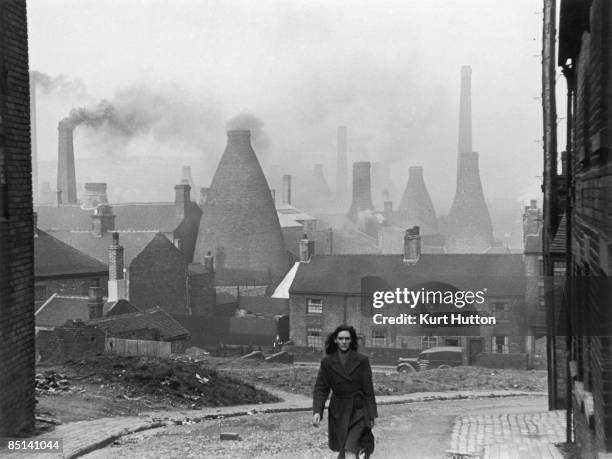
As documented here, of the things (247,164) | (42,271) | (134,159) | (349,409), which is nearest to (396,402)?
(349,409)

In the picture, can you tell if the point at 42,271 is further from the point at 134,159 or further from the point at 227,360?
the point at 134,159

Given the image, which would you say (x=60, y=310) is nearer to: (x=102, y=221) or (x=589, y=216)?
(x=102, y=221)

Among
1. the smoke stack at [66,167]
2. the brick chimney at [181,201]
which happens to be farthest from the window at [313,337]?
the smoke stack at [66,167]

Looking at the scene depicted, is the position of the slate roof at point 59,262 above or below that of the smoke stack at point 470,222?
below

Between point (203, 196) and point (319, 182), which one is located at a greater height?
point (319, 182)

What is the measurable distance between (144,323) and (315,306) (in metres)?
12.9

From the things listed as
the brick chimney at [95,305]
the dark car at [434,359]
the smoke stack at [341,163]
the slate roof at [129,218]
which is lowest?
the dark car at [434,359]

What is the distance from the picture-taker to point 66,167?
6594cm

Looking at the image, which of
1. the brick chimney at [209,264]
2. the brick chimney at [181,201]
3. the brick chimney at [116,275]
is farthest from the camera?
the brick chimney at [181,201]

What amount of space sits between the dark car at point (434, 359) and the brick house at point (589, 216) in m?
21.8

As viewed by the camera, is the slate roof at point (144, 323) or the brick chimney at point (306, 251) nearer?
the slate roof at point (144, 323)

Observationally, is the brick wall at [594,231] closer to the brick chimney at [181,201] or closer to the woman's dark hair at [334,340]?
the woman's dark hair at [334,340]

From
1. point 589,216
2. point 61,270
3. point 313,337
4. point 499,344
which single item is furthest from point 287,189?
point 589,216

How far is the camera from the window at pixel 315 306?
41250 millimetres
